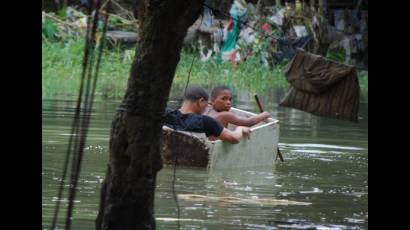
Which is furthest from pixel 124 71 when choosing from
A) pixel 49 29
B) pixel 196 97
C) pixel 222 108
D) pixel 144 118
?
pixel 144 118

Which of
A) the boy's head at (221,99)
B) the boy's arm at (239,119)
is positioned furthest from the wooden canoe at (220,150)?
the boy's head at (221,99)

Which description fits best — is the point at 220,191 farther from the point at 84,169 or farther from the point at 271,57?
the point at 271,57

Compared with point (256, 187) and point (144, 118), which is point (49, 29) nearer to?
point (256, 187)

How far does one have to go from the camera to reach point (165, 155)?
500 inches

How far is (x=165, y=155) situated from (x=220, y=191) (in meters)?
1.80

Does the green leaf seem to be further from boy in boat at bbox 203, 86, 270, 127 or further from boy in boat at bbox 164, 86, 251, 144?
boy in boat at bbox 164, 86, 251, 144

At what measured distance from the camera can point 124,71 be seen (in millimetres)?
27344

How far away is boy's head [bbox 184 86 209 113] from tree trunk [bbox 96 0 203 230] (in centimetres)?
523

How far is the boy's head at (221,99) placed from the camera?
13.6 m

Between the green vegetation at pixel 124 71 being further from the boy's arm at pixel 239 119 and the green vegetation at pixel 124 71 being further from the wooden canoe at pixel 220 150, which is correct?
the wooden canoe at pixel 220 150

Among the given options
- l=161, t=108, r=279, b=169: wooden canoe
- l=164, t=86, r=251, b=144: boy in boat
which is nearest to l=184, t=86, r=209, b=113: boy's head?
l=164, t=86, r=251, b=144: boy in boat

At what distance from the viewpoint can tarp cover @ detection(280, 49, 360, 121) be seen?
11.8 meters

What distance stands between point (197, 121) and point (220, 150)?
1.37 feet
